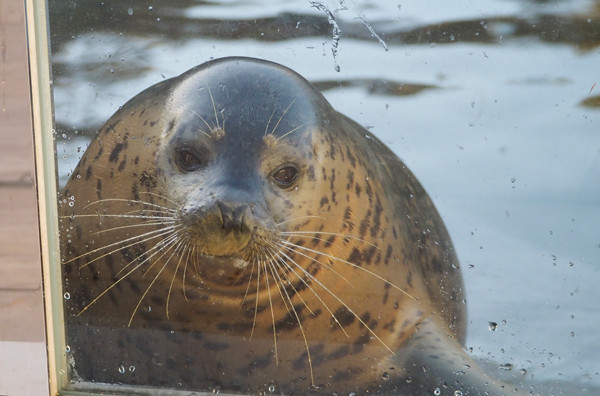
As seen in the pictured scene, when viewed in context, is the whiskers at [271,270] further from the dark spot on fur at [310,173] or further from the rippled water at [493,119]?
the rippled water at [493,119]

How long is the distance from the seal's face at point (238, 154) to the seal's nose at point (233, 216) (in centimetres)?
3

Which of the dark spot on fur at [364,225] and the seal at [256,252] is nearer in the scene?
the seal at [256,252]

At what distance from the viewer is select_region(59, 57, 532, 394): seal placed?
1823 mm

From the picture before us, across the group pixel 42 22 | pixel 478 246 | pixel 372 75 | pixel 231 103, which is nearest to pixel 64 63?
pixel 42 22

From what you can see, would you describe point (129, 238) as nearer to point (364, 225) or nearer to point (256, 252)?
point (256, 252)

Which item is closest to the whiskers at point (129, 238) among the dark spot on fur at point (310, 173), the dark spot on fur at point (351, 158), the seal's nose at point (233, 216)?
the seal's nose at point (233, 216)

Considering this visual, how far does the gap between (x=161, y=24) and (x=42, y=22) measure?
0.34 metres

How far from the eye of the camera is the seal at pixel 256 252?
182cm

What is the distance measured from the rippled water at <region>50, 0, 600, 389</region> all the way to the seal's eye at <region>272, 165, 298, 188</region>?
19cm

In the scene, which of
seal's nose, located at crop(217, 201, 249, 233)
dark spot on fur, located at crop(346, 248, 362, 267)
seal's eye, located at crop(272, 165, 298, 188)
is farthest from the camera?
dark spot on fur, located at crop(346, 248, 362, 267)

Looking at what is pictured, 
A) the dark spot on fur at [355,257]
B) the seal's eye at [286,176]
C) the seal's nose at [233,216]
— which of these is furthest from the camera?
the dark spot on fur at [355,257]

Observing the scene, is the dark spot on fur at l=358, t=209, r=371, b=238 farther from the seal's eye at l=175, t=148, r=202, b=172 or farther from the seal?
the seal's eye at l=175, t=148, r=202, b=172

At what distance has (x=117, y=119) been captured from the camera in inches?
76.9

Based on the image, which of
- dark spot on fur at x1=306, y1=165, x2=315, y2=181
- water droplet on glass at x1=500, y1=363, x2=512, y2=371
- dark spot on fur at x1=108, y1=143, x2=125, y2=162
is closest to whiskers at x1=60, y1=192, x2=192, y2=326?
dark spot on fur at x1=108, y1=143, x2=125, y2=162
